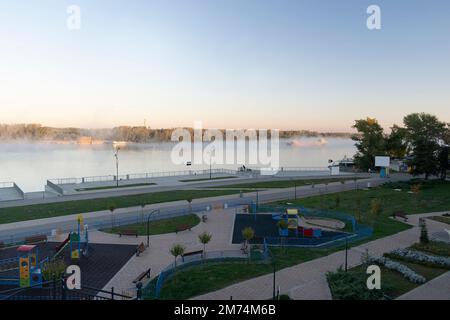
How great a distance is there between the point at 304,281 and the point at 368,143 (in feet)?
173

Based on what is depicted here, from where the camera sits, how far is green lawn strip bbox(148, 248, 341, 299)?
1640 cm

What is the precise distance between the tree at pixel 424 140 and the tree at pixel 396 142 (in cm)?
462

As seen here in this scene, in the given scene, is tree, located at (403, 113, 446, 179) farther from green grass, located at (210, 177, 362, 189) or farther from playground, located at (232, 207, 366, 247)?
playground, located at (232, 207, 366, 247)

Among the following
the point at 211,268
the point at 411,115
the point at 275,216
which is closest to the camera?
the point at 211,268

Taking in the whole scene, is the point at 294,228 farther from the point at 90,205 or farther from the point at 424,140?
the point at 424,140

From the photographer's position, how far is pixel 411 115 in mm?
62406

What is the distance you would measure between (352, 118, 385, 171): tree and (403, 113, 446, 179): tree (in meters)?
4.98

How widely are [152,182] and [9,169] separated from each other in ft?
184

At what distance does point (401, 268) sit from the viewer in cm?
1823

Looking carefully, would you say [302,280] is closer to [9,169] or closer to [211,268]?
[211,268]

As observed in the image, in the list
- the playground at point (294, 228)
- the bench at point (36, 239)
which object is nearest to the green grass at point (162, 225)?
the playground at point (294, 228)

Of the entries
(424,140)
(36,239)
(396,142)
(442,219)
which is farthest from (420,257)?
(396,142)

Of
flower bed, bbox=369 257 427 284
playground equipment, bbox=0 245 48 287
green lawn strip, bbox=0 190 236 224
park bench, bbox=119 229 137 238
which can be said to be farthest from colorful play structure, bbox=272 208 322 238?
playground equipment, bbox=0 245 48 287
